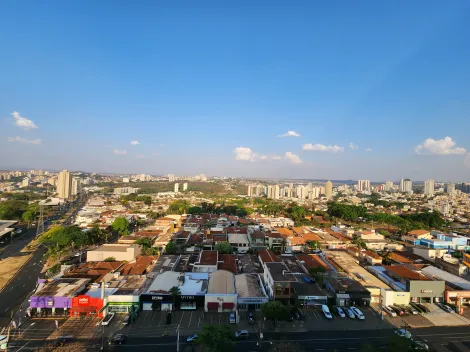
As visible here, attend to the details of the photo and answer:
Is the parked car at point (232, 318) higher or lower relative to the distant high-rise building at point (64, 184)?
lower

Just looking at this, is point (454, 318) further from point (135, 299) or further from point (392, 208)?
point (392, 208)

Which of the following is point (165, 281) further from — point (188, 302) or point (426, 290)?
point (426, 290)

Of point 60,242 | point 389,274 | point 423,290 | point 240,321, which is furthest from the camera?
point 60,242

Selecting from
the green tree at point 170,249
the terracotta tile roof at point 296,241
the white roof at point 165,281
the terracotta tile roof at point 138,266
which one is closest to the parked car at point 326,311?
the white roof at point 165,281

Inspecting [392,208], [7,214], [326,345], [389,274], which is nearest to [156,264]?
[326,345]

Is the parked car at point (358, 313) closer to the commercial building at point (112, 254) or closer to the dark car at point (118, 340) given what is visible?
the dark car at point (118, 340)

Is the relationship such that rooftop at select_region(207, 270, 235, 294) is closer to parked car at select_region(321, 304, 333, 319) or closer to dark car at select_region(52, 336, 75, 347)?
parked car at select_region(321, 304, 333, 319)

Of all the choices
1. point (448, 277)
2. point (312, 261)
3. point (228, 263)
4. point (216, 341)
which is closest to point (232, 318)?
point (216, 341)
